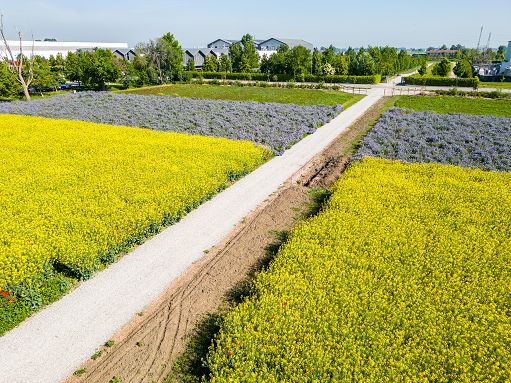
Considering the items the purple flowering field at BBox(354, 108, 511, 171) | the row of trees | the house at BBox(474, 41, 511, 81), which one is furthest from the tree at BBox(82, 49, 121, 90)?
the house at BBox(474, 41, 511, 81)

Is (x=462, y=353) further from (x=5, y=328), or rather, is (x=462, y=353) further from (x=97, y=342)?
(x=5, y=328)

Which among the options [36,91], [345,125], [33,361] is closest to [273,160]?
[345,125]

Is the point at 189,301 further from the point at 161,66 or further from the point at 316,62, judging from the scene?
the point at 316,62

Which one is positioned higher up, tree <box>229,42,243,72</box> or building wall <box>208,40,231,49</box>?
building wall <box>208,40,231,49</box>

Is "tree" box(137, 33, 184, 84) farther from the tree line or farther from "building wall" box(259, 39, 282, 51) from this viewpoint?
"building wall" box(259, 39, 282, 51)

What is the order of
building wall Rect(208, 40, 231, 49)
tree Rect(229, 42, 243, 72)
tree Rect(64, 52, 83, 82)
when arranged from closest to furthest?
tree Rect(64, 52, 83, 82)
tree Rect(229, 42, 243, 72)
building wall Rect(208, 40, 231, 49)

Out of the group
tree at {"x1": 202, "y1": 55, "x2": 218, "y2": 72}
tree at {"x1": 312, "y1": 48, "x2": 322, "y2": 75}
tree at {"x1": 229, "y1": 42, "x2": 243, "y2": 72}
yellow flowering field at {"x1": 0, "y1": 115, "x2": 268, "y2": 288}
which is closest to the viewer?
yellow flowering field at {"x1": 0, "y1": 115, "x2": 268, "y2": 288}
